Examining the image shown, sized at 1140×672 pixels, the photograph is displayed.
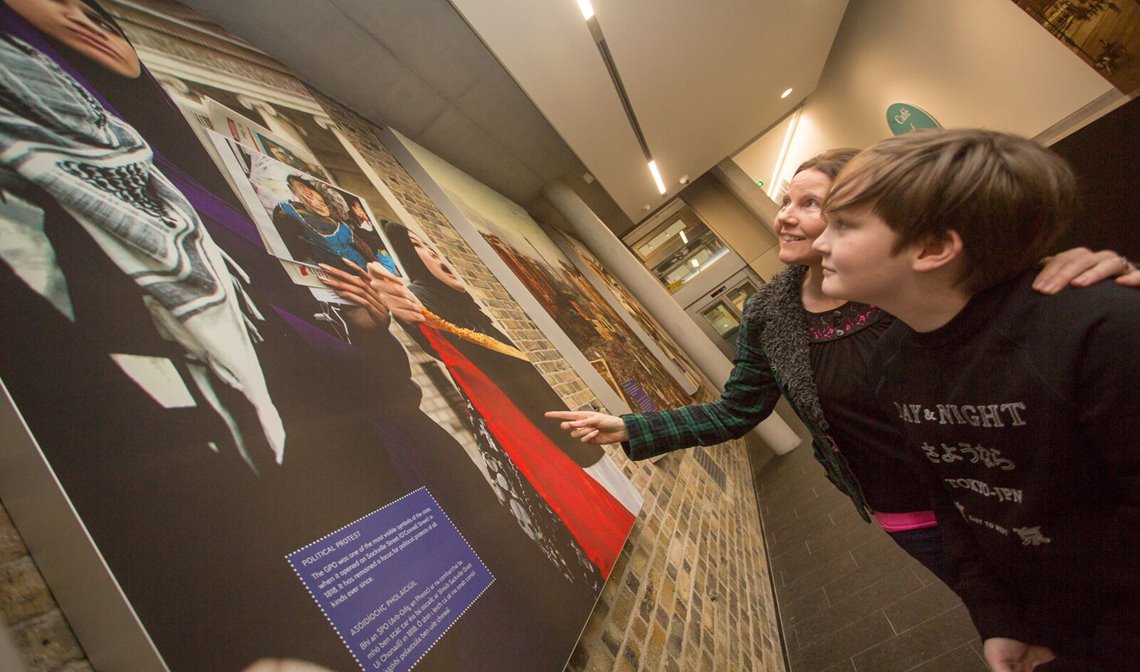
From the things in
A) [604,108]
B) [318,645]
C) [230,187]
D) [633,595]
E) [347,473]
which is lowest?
[633,595]

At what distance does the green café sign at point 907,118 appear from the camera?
15.5 feet

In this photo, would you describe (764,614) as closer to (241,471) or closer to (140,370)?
(241,471)

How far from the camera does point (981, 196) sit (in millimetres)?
757

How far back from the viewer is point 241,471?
0.81 m

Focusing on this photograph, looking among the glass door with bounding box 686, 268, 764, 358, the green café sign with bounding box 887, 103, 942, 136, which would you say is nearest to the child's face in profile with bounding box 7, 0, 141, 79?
the green café sign with bounding box 887, 103, 942, 136

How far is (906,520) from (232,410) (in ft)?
5.40

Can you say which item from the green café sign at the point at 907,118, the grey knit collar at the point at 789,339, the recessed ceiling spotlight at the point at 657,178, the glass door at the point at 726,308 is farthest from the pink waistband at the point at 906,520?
the glass door at the point at 726,308

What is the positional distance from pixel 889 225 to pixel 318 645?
126cm

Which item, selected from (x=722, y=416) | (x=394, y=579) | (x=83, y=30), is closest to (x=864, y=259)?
(x=722, y=416)

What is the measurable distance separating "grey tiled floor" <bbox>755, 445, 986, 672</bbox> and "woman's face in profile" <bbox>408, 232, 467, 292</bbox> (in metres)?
2.78

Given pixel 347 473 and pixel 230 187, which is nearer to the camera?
pixel 347 473

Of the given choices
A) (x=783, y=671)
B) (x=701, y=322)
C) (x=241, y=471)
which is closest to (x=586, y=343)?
(x=783, y=671)

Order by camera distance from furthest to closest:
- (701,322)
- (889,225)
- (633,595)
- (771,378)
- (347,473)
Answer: (701,322), (633,595), (771,378), (347,473), (889,225)

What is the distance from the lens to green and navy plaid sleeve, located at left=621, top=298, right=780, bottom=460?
1482 millimetres
